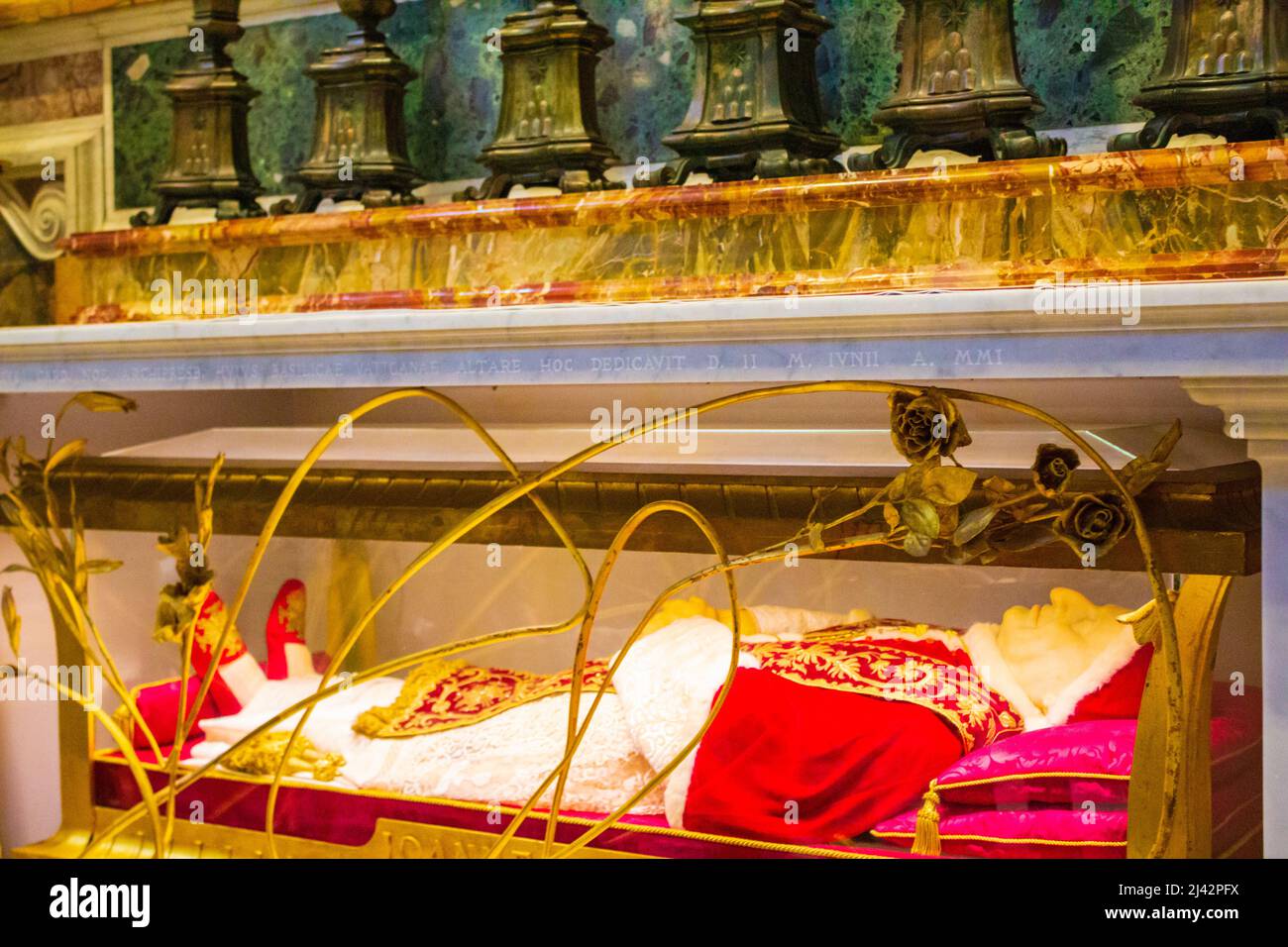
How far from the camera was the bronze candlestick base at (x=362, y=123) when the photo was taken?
1951 millimetres

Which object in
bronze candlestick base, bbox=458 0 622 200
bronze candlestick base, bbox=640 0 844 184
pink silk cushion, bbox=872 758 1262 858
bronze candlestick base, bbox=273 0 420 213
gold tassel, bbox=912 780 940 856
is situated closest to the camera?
pink silk cushion, bbox=872 758 1262 858

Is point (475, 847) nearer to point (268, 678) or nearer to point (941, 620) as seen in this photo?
point (268, 678)

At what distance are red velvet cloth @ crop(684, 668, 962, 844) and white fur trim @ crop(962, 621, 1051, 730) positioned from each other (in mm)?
59

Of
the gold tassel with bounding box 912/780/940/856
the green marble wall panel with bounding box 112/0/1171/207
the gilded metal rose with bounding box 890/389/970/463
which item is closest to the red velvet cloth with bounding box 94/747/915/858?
the gold tassel with bounding box 912/780/940/856

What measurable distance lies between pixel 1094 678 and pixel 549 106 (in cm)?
95

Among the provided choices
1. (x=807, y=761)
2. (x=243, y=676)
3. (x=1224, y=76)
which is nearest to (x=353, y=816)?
(x=243, y=676)

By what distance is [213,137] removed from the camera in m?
2.06

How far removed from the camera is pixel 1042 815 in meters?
1.26

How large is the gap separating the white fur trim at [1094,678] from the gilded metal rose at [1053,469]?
181mm

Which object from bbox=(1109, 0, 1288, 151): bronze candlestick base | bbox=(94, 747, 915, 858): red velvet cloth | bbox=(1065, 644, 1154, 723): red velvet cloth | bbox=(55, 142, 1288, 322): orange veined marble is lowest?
bbox=(94, 747, 915, 858): red velvet cloth

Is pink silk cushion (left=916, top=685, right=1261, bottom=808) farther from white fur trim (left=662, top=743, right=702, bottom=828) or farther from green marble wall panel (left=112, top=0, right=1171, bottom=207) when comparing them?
green marble wall panel (left=112, top=0, right=1171, bottom=207)

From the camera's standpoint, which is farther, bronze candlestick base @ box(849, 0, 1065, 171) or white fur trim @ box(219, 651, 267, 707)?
white fur trim @ box(219, 651, 267, 707)

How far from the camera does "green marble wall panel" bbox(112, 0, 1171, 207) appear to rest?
1654 mm

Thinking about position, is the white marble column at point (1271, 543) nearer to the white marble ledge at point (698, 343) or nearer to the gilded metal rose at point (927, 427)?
the white marble ledge at point (698, 343)
